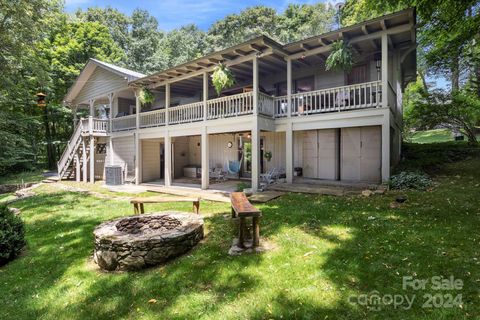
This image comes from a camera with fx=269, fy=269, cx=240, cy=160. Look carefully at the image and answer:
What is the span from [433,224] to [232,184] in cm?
808

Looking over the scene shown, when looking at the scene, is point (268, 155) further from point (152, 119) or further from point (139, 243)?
point (139, 243)

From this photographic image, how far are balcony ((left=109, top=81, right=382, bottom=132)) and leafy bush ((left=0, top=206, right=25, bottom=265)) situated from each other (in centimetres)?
724

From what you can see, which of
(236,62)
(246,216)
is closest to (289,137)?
(236,62)

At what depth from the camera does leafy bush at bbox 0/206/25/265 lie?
5172mm

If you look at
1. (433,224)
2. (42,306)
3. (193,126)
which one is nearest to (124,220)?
(42,306)

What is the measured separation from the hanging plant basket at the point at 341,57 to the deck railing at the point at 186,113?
225 inches

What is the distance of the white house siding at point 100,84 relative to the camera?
15711mm

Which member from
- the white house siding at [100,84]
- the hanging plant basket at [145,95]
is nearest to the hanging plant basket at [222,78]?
the hanging plant basket at [145,95]

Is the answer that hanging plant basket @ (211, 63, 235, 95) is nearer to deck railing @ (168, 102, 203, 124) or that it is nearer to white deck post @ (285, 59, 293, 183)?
white deck post @ (285, 59, 293, 183)

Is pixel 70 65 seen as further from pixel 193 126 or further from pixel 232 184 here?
pixel 232 184

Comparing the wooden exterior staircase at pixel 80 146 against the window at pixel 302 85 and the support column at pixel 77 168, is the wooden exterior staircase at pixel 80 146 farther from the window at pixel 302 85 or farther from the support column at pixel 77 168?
the window at pixel 302 85

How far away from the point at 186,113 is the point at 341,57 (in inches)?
280

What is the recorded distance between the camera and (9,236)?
5332mm

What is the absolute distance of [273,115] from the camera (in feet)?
35.3
